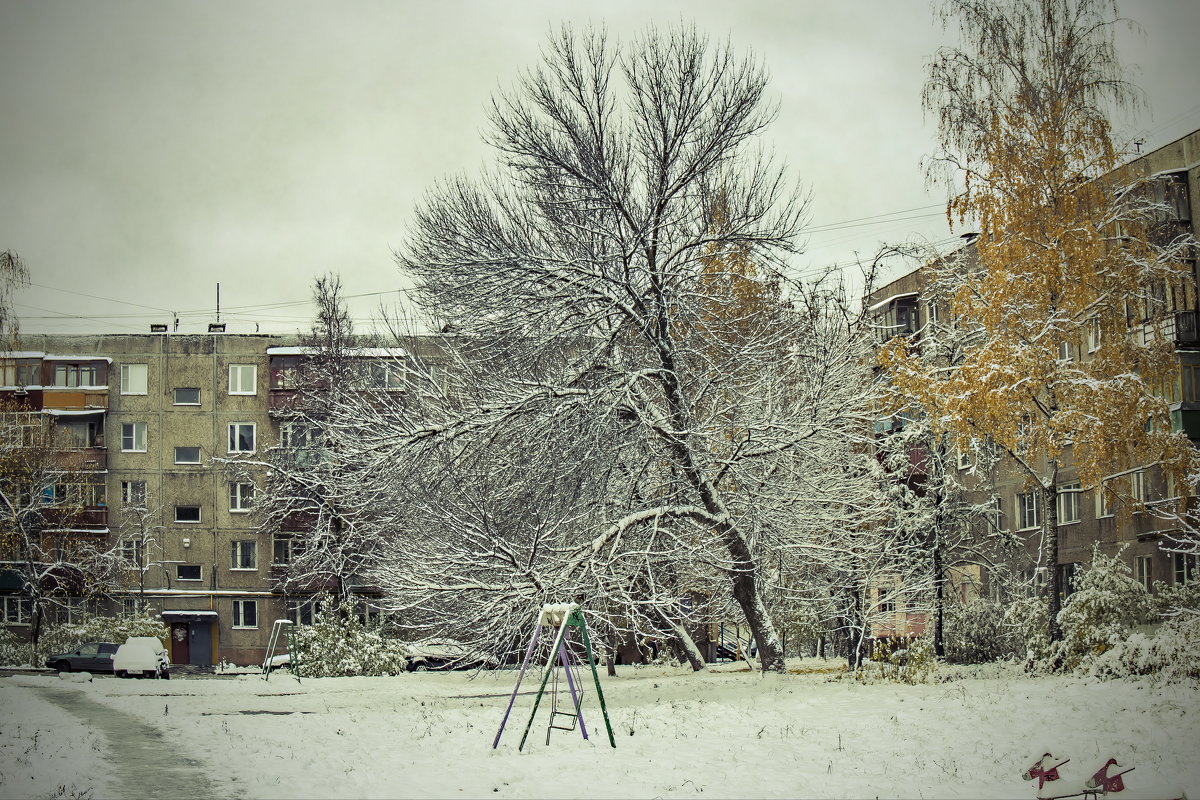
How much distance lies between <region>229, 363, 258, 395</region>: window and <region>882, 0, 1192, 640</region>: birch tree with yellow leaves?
3903cm

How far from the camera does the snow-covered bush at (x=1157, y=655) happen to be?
16.5m

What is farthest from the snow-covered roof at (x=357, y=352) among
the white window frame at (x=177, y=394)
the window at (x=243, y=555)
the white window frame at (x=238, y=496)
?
the window at (x=243, y=555)

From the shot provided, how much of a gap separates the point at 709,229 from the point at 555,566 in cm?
690

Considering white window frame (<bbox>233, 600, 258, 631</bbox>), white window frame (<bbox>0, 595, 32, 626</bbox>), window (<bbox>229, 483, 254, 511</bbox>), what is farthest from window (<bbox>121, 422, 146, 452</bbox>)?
white window frame (<bbox>233, 600, 258, 631</bbox>)

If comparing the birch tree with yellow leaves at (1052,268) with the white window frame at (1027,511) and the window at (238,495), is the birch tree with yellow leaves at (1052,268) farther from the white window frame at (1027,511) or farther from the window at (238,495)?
the window at (238,495)

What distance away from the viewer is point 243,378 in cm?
5688

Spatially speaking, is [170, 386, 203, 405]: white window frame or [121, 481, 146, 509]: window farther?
[170, 386, 203, 405]: white window frame

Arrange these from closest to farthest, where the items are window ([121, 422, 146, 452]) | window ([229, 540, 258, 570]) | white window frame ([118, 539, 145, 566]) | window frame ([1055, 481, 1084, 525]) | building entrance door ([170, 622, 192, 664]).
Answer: window frame ([1055, 481, 1084, 525]) < white window frame ([118, 539, 145, 566]) < building entrance door ([170, 622, 192, 664]) < window ([229, 540, 258, 570]) < window ([121, 422, 146, 452])

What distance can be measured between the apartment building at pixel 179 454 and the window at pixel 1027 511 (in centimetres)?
3125

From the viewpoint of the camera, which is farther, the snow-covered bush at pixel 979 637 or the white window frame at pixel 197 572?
the white window frame at pixel 197 572

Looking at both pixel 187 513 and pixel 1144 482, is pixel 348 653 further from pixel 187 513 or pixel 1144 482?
pixel 187 513

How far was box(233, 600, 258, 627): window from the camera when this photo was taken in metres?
54.6

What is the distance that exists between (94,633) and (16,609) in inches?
568

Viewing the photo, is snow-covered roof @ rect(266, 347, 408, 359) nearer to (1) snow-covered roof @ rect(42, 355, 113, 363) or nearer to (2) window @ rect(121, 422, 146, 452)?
(2) window @ rect(121, 422, 146, 452)
